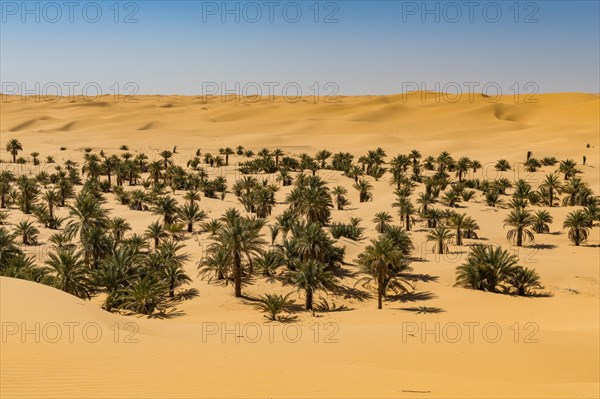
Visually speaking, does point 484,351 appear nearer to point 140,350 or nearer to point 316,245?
point 140,350

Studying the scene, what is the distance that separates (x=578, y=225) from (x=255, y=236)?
78.9ft

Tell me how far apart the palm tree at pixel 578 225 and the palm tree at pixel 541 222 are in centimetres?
249

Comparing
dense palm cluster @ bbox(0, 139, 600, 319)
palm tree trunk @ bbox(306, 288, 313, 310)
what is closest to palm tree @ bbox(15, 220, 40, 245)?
dense palm cluster @ bbox(0, 139, 600, 319)

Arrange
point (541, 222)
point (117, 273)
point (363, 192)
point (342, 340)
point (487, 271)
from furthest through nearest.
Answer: point (363, 192) < point (541, 222) < point (487, 271) < point (117, 273) < point (342, 340)

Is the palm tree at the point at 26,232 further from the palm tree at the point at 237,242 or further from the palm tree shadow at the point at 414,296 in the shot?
the palm tree shadow at the point at 414,296

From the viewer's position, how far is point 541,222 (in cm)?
3934

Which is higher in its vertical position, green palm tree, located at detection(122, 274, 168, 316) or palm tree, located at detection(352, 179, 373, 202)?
palm tree, located at detection(352, 179, 373, 202)

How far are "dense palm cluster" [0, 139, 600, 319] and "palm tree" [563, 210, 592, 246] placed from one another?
8 centimetres

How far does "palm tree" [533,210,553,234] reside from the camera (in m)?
38.9

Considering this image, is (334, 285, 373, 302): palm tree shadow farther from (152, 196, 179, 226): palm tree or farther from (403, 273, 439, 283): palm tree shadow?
(152, 196, 179, 226): palm tree

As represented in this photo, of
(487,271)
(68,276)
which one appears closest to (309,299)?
(487,271)

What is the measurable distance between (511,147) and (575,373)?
8103cm

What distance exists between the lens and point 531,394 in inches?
420

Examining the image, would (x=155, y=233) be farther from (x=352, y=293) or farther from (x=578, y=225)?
(x=578, y=225)
